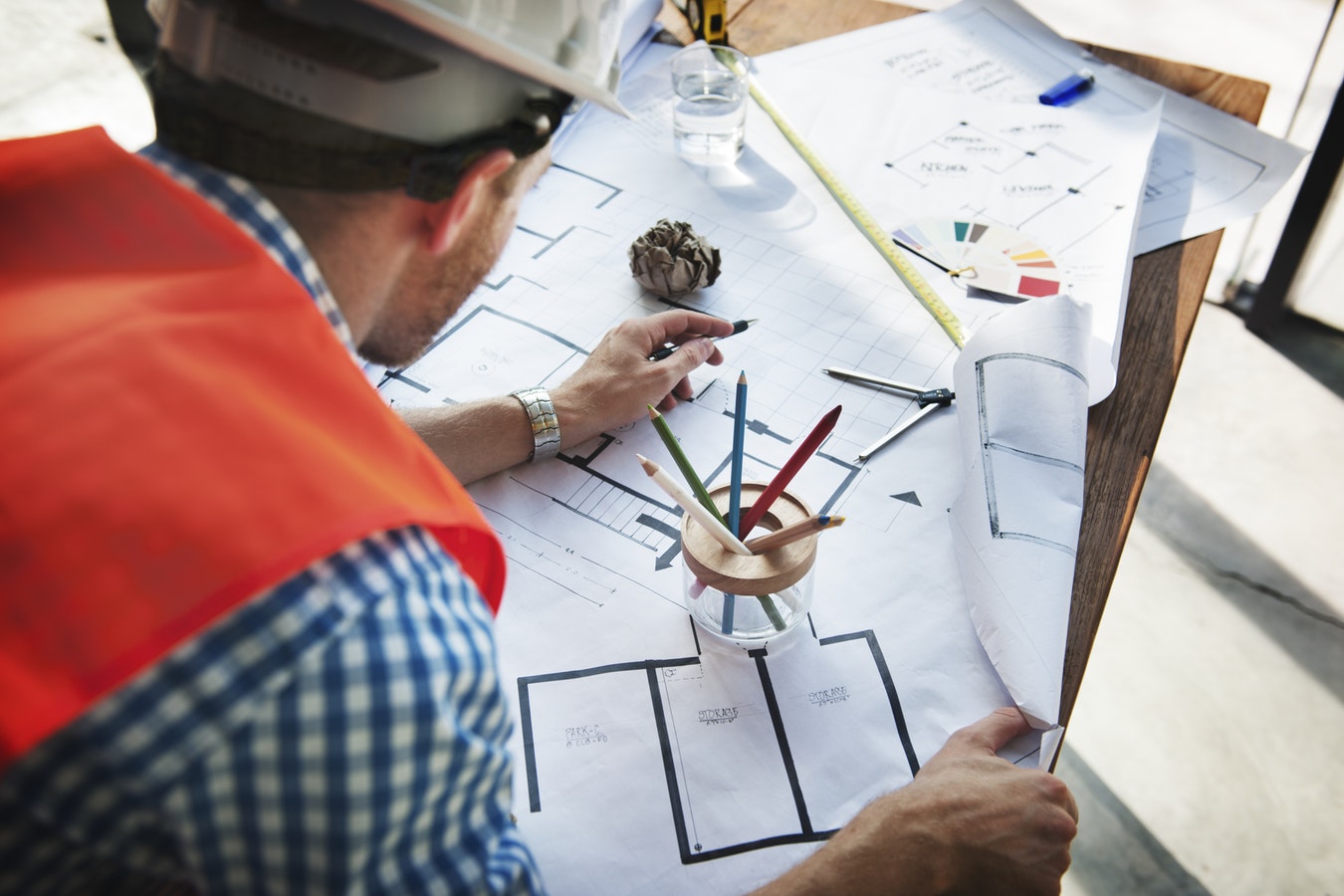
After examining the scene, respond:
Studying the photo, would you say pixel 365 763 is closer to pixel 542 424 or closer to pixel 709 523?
pixel 709 523

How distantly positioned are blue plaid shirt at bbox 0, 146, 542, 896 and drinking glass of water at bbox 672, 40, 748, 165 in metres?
0.92

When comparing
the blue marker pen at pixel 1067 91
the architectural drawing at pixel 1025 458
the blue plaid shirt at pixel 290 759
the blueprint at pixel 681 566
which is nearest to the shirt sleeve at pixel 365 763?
the blue plaid shirt at pixel 290 759

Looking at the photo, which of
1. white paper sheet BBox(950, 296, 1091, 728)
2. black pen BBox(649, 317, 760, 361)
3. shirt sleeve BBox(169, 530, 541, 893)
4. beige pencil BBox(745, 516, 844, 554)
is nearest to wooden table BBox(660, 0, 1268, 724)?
white paper sheet BBox(950, 296, 1091, 728)

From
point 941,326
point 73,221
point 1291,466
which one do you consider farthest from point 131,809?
point 1291,466

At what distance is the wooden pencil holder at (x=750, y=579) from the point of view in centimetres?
74

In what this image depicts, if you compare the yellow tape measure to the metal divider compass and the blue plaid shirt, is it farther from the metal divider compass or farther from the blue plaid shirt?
the blue plaid shirt

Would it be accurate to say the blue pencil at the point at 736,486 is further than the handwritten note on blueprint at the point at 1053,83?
No

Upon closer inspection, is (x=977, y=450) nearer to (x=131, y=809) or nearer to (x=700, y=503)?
(x=700, y=503)

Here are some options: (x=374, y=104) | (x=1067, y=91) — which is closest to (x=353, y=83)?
(x=374, y=104)

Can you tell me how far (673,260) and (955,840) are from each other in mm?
680

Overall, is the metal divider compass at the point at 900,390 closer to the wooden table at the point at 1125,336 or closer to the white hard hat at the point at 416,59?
the wooden table at the point at 1125,336

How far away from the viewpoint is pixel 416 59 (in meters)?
0.60

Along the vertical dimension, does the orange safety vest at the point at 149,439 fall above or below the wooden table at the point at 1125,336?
above

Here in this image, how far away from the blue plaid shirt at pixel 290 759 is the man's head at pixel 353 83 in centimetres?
26
